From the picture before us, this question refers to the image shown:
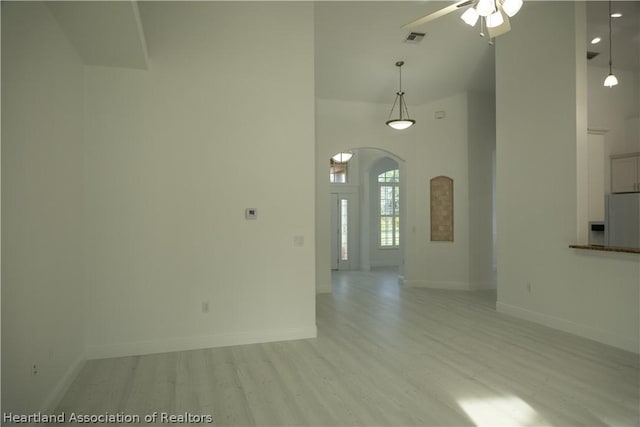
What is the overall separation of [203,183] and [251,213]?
0.59m

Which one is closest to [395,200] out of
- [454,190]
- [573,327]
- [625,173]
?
[454,190]

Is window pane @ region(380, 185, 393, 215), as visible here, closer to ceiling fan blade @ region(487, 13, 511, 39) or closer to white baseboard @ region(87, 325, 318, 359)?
white baseboard @ region(87, 325, 318, 359)

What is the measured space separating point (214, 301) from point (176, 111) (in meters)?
2.03

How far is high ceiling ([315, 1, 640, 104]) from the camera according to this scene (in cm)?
471

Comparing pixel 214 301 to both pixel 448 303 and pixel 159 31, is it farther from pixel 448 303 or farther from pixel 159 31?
pixel 448 303

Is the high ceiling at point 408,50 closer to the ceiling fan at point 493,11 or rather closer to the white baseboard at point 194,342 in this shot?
the ceiling fan at point 493,11

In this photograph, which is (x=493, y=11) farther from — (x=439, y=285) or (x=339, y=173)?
(x=339, y=173)

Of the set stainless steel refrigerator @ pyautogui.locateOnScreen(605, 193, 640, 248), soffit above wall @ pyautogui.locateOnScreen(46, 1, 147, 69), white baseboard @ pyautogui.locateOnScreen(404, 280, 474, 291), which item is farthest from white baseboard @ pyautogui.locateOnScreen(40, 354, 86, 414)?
stainless steel refrigerator @ pyautogui.locateOnScreen(605, 193, 640, 248)

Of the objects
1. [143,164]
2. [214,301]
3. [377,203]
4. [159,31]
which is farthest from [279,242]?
[377,203]

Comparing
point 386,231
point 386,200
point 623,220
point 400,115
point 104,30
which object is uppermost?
point 400,115

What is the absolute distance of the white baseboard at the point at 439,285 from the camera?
6889mm

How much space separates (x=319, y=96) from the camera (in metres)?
6.98

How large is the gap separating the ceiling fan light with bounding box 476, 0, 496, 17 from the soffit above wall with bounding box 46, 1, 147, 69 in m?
2.41

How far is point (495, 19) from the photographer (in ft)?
8.59
